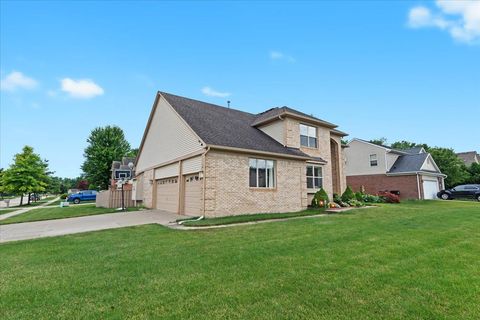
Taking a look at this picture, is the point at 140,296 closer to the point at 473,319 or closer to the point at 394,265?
the point at 473,319

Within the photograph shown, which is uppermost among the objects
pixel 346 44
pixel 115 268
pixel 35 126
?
pixel 346 44

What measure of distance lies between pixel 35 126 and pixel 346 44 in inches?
913

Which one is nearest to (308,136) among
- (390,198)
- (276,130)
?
(276,130)

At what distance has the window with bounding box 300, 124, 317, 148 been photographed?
1692cm

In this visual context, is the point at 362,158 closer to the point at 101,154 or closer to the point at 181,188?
the point at 181,188

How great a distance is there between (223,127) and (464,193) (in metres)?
27.3

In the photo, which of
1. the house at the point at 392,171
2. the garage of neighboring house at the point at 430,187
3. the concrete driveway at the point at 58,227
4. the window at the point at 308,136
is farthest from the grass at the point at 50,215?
the garage of neighboring house at the point at 430,187

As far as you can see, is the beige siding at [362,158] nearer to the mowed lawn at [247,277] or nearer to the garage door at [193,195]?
the mowed lawn at [247,277]

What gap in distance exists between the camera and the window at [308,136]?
16922 millimetres

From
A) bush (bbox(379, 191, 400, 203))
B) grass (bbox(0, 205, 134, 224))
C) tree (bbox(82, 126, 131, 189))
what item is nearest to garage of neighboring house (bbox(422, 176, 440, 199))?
bush (bbox(379, 191, 400, 203))

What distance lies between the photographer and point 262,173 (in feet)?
43.4

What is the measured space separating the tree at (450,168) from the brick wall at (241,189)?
28075 millimetres

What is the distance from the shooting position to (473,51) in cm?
1450

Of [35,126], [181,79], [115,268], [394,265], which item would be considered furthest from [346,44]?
[35,126]
